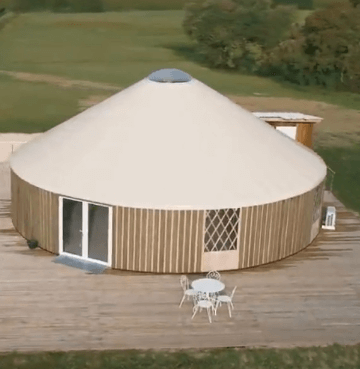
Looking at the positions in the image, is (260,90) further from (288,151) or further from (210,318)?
(210,318)

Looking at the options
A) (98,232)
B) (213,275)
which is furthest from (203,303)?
(98,232)

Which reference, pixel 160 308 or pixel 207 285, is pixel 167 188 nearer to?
pixel 207 285

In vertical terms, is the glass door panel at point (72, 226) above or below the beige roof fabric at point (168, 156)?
below

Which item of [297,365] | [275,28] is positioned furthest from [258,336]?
[275,28]

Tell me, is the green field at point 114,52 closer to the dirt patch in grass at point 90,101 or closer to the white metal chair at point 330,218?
the dirt patch in grass at point 90,101

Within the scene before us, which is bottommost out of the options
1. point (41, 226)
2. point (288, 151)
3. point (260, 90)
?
point (260, 90)

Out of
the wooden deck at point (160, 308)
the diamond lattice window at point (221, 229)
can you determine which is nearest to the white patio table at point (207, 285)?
the wooden deck at point (160, 308)

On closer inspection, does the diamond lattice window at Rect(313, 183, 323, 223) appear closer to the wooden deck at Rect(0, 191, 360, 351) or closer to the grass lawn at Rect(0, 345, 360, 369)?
the wooden deck at Rect(0, 191, 360, 351)
